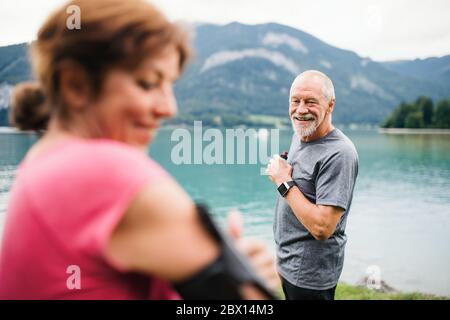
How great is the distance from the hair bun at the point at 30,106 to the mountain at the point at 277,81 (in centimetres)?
9805

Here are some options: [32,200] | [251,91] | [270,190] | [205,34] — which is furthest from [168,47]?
[205,34]

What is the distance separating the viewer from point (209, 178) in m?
44.4

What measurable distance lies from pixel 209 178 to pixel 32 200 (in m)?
43.8

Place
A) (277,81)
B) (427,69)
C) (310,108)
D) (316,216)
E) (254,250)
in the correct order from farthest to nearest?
(277,81) → (427,69) → (310,108) → (316,216) → (254,250)

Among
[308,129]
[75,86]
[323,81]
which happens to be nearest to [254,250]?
[75,86]

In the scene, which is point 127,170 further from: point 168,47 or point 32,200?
point 168,47

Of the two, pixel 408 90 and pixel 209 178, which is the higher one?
pixel 408 90

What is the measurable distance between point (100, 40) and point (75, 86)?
99 mm

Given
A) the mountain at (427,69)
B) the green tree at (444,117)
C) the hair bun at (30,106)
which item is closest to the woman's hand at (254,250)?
the hair bun at (30,106)

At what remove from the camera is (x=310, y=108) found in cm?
301

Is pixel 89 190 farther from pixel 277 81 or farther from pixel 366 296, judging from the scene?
pixel 277 81

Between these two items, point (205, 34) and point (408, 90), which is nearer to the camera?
point (408, 90)
